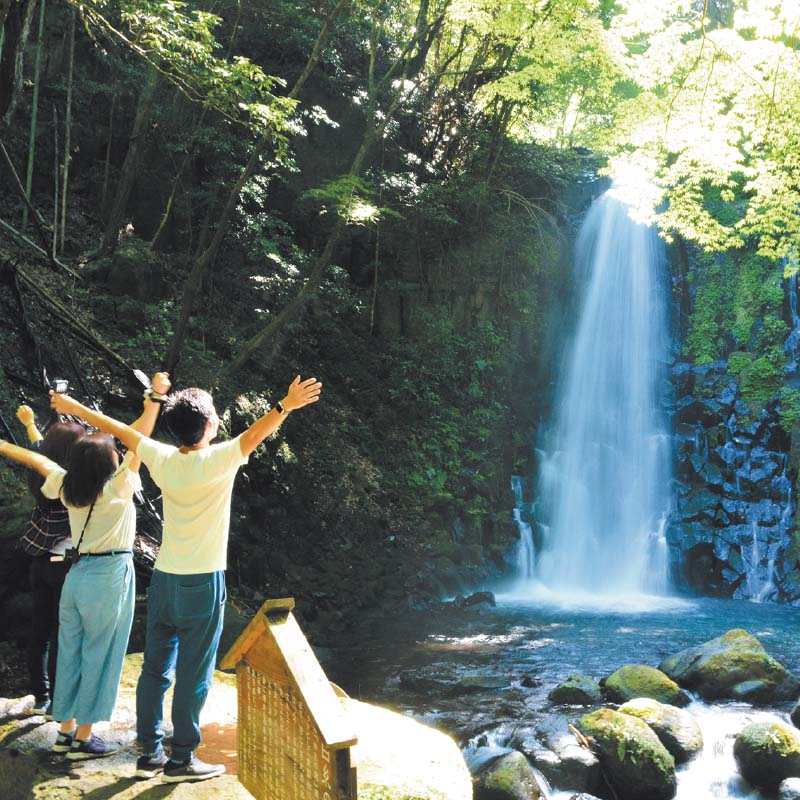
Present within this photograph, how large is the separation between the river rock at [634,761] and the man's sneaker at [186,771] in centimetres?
396

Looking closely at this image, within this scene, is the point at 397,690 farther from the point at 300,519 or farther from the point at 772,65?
the point at 772,65

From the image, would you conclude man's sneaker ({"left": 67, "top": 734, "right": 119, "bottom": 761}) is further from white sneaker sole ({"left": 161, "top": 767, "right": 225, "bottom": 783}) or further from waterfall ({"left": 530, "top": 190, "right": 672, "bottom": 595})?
waterfall ({"left": 530, "top": 190, "right": 672, "bottom": 595})

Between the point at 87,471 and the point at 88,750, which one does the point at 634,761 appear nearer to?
the point at 88,750

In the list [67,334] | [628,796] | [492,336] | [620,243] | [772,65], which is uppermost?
[620,243]

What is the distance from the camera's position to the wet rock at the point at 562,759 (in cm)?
577

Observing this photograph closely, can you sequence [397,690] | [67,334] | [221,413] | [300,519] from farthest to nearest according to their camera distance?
1. [300,519]
2. [221,413]
3. [67,334]
4. [397,690]

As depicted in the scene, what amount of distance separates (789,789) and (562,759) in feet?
5.58

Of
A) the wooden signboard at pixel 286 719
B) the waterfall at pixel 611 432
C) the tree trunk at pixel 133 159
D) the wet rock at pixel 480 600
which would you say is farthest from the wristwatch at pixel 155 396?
the waterfall at pixel 611 432

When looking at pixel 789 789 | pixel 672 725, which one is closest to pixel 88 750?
pixel 672 725

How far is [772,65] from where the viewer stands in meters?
7.85

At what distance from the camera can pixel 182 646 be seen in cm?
294

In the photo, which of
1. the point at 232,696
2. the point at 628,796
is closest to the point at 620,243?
the point at 628,796

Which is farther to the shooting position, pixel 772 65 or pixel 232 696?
pixel 772 65

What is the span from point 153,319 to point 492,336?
7758 mm
